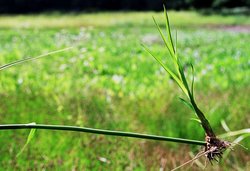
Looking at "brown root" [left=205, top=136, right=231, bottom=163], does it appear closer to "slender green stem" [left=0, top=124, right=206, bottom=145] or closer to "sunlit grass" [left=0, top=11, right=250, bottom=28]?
"slender green stem" [left=0, top=124, right=206, bottom=145]

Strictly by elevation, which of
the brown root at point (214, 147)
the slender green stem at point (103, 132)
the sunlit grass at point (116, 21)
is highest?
the slender green stem at point (103, 132)

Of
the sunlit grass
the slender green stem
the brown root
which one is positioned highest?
the slender green stem

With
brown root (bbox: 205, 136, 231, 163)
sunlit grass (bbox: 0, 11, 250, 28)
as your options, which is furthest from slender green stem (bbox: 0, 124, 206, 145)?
sunlit grass (bbox: 0, 11, 250, 28)

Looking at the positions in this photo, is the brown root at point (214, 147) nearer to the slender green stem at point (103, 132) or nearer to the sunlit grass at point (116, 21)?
the slender green stem at point (103, 132)

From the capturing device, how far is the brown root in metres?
0.59

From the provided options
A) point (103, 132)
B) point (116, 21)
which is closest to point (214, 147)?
point (103, 132)

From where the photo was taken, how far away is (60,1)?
28719 millimetres

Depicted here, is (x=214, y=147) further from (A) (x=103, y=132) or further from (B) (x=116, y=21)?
(B) (x=116, y=21)

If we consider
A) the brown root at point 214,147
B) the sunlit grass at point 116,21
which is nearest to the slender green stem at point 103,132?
the brown root at point 214,147

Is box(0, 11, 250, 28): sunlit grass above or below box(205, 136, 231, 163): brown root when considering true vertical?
below

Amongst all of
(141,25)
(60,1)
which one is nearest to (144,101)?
(141,25)

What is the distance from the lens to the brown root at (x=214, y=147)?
1.92ft

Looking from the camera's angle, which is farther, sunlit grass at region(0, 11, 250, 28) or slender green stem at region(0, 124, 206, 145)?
sunlit grass at region(0, 11, 250, 28)

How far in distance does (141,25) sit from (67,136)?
18005mm
